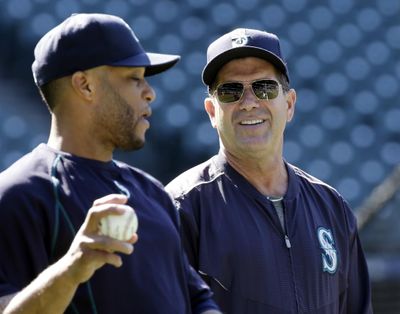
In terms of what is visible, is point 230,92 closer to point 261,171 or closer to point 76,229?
point 261,171

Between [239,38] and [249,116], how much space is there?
0.87 feet

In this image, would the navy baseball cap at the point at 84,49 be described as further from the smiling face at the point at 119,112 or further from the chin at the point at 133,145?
the chin at the point at 133,145

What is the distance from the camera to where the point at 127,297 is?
2.18m

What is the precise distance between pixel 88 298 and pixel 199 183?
3.03ft

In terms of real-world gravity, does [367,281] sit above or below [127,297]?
below

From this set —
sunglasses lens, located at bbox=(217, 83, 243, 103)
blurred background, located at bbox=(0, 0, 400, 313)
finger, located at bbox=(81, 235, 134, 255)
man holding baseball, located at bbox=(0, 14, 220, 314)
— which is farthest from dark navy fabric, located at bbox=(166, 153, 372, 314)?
blurred background, located at bbox=(0, 0, 400, 313)

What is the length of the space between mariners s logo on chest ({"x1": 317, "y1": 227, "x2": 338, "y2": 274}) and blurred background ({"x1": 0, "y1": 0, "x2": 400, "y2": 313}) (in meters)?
3.11

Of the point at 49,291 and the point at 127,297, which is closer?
the point at 49,291

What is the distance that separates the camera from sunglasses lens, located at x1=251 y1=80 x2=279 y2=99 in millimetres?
3131

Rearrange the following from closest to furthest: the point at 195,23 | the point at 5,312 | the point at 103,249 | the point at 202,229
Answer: the point at 103,249 → the point at 5,312 → the point at 202,229 → the point at 195,23

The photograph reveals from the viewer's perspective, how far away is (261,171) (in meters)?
3.13

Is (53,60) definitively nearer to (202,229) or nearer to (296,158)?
(202,229)

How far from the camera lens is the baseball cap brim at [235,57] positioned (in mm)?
3117

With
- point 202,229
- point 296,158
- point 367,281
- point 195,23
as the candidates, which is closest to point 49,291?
point 202,229
